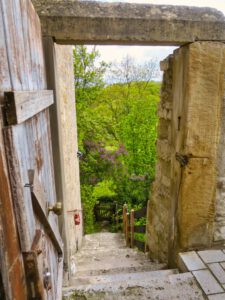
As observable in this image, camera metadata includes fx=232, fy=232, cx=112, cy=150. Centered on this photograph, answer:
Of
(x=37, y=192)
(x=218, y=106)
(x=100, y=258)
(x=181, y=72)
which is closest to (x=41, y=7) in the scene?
(x=181, y=72)

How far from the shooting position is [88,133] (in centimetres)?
837

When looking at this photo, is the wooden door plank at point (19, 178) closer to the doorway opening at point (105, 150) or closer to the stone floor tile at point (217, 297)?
the stone floor tile at point (217, 297)

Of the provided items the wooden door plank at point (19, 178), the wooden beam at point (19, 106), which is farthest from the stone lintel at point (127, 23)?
the wooden door plank at point (19, 178)

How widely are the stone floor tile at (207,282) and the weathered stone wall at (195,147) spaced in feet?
0.88

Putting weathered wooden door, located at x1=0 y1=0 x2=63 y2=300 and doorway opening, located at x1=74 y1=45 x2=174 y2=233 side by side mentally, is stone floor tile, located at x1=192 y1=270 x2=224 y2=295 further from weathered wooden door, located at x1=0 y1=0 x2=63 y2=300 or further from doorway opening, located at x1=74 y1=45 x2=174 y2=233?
doorway opening, located at x1=74 y1=45 x2=174 y2=233

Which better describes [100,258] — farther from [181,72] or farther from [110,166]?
[110,166]

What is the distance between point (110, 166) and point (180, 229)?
6595 mm

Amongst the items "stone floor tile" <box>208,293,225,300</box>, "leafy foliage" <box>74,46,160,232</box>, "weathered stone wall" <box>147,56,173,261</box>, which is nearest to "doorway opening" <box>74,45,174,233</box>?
"leafy foliage" <box>74,46,160,232</box>

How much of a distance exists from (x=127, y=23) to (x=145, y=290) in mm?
2114

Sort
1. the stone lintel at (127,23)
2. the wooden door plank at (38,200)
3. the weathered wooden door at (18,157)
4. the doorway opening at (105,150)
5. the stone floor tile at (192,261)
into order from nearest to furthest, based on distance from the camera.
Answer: the weathered wooden door at (18,157) < the wooden door plank at (38,200) < the stone lintel at (127,23) < the stone floor tile at (192,261) < the doorway opening at (105,150)

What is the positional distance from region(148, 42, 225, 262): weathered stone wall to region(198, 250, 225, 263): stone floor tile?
6cm

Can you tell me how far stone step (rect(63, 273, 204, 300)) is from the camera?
71.5 inches

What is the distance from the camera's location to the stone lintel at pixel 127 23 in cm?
173

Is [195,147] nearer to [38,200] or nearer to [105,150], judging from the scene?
[38,200]
